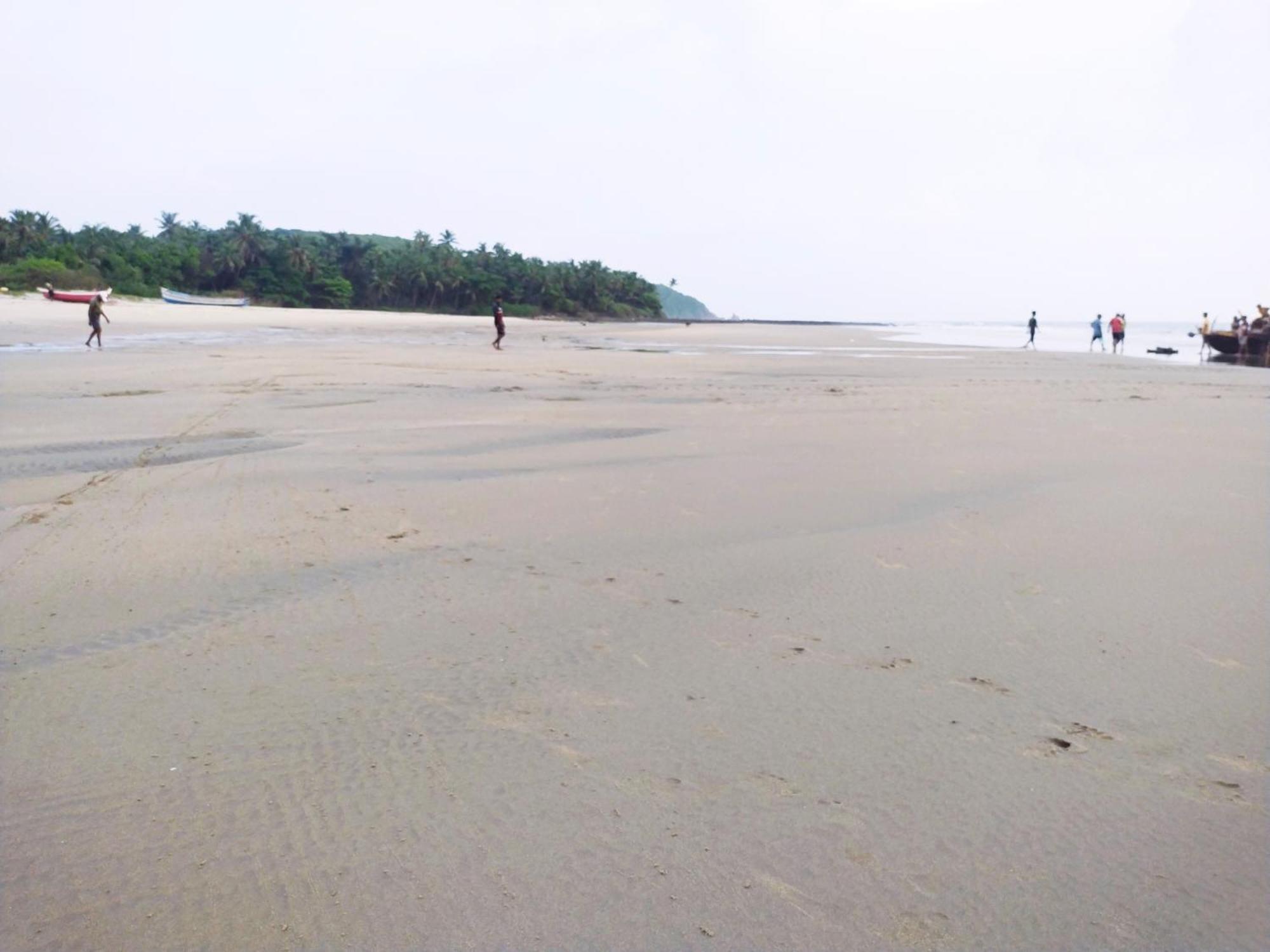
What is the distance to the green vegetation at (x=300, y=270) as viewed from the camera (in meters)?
61.1

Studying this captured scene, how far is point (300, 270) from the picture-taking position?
7806 cm

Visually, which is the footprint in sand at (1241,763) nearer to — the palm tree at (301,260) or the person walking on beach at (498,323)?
the person walking on beach at (498,323)

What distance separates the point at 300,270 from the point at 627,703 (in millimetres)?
81879

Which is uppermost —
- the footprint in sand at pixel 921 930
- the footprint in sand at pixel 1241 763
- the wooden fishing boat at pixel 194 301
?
the wooden fishing boat at pixel 194 301

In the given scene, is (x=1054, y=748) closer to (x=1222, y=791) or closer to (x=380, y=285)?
(x=1222, y=791)

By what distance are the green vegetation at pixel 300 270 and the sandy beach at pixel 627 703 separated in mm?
55743

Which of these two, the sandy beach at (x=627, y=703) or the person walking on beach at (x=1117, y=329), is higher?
the person walking on beach at (x=1117, y=329)

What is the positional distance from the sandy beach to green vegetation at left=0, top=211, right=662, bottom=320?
55.7 meters

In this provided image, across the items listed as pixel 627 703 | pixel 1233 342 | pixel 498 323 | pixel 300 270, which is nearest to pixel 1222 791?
pixel 627 703

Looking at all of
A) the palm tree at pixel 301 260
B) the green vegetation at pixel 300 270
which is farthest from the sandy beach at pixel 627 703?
the palm tree at pixel 301 260

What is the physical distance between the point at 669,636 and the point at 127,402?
9.04m

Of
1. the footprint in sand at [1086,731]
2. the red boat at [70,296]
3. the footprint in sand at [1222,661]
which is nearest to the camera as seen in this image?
the footprint in sand at [1086,731]

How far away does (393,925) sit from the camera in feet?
6.53

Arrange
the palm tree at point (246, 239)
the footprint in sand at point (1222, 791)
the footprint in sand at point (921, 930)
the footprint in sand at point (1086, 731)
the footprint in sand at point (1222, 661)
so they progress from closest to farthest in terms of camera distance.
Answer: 1. the footprint in sand at point (921, 930)
2. the footprint in sand at point (1222, 791)
3. the footprint in sand at point (1086, 731)
4. the footprint in sand at point (1222, 661)
5. the palm tree at point (246, 239)
